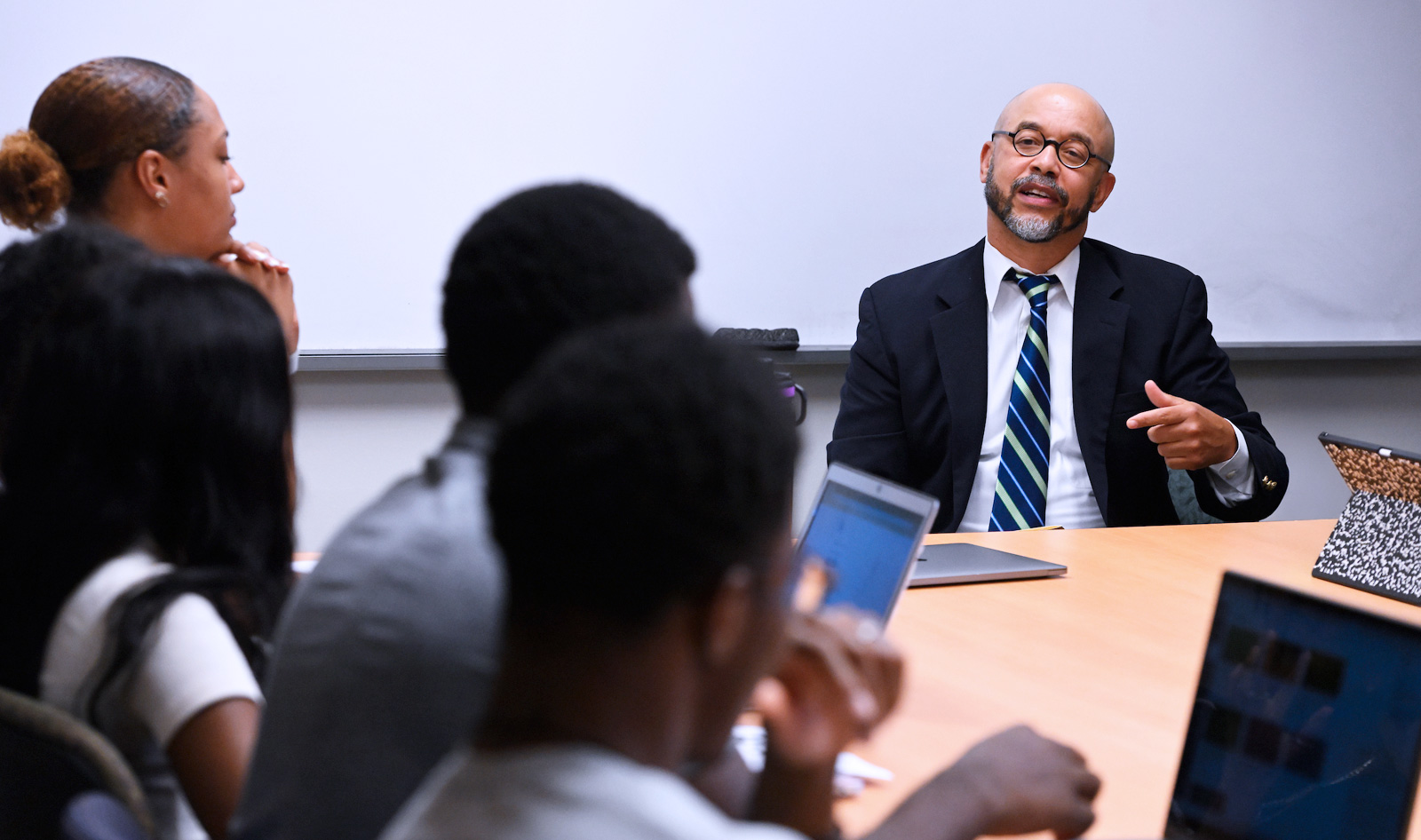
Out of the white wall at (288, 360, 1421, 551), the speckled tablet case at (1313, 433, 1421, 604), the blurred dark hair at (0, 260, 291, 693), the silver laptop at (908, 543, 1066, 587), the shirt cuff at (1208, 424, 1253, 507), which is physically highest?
the blurred dark hair at (0, 260, 291, 693)

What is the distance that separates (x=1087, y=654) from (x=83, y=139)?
1696 millimetres

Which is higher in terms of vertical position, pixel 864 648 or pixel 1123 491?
pixel 864 648

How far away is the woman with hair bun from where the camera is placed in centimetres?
196

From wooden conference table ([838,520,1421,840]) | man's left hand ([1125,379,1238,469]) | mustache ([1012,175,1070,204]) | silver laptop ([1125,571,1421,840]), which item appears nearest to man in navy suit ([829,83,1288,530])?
mustache ([1012,175,1070,204])

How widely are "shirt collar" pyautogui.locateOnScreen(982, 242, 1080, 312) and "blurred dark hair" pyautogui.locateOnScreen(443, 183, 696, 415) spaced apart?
5.58ft

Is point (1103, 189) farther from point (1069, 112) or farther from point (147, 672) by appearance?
point (147, 672)

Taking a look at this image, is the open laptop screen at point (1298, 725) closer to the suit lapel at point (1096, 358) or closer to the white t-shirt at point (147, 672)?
the white t-shirt at point (147, 672)

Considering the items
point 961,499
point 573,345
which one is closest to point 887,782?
point 573,345

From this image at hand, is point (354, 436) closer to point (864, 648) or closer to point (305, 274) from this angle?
point (305, 274)

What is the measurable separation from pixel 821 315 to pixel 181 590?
2.42 metres

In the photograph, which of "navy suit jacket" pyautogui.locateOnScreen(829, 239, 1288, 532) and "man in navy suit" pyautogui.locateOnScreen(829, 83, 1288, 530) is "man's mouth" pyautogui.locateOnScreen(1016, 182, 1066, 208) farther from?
"navy suit jacket" pyautogui.locateOnScreen(829, 239, 1288, 532)

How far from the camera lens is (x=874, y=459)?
8.36ft

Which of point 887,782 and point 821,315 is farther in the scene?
point 821,315

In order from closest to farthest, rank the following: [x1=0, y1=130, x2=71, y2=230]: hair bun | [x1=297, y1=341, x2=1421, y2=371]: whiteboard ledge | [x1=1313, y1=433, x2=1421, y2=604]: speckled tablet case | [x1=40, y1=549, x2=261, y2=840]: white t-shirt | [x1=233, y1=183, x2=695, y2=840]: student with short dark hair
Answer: [x1=233, y1=183, x2=695, y2=840]: student with short dark hair → [x1=40, y1=549, x2=261, y2=840]: white t-shirt → [x1=1313, y1=433, x2=1421, y2=604]: speckled tablet case → [x1=0, y1=130, x2=71, y2=230]: hair bun → [x1=297, y1=341, x2=1421, y2=371]: whiteboard ledge
